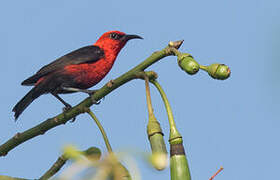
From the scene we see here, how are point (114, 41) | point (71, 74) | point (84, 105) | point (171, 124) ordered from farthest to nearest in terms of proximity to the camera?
point (114, 41) → point (71, 74) → point (84, 105) → point (171, 124)

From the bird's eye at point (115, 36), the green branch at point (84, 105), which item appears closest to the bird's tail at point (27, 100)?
the bird's eye at point (115, 36)

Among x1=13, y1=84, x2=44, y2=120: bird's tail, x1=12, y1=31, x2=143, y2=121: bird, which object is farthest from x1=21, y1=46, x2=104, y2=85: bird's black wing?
x1=13, y1=84, x2=44, y2=120: bird's tail

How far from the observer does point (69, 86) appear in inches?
286

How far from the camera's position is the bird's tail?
20.4 feet

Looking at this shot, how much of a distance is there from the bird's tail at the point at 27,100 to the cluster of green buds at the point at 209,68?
155 inches

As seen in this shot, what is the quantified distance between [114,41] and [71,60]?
1.17 meters

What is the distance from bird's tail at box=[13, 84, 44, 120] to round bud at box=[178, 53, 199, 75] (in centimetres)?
387

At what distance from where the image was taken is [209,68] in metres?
2.70

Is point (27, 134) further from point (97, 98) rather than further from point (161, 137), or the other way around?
point (161, 137)

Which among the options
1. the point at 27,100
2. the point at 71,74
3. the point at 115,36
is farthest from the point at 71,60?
the point at 115,36

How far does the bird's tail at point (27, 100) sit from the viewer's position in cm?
623

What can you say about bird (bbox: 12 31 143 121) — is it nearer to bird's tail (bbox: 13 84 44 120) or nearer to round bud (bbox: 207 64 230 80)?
bird's tail (bbox: 13 84 44 120)

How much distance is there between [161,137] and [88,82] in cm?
479

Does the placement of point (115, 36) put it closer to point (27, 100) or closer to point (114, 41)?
point (114, 41)
